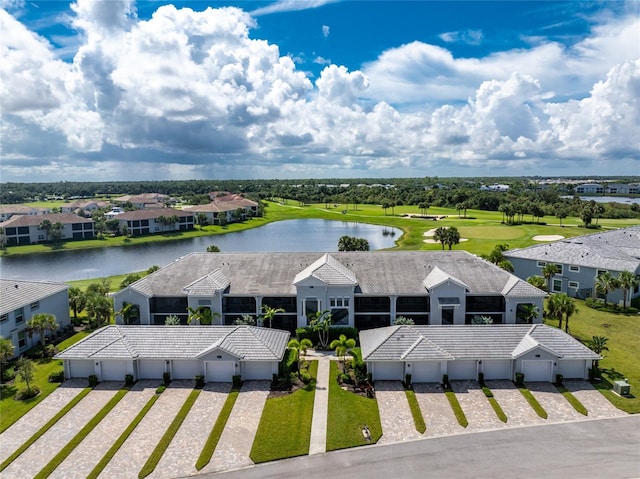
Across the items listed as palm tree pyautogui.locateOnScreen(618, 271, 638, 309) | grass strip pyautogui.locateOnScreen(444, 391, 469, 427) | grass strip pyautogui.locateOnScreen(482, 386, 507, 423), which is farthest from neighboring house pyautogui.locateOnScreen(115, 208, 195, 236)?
grass strip pyautogui.locateOnScreen(482, 386, 507, 423)

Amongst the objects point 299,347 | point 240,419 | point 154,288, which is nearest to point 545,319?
point 299,347

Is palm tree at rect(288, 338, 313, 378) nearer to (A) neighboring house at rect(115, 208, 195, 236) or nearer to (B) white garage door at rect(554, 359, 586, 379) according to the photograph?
(B) white garage door at rect(554, 359, 586, 379)

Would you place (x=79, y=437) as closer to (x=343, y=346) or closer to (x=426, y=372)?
(x=343, y=346)

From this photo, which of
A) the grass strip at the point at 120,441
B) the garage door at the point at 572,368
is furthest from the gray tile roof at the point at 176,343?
the garage door at the point at 572,368

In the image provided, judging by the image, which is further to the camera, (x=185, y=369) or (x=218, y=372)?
(x=185, y=369)

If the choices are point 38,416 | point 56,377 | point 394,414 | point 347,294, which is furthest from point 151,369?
point 394,414
